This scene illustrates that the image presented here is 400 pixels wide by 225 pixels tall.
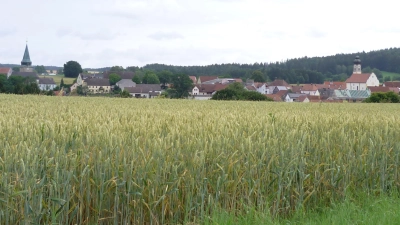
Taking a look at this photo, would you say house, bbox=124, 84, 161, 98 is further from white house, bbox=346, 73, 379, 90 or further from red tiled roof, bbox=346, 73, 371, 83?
red tiled roof, bbox=346, 73, 371, 83

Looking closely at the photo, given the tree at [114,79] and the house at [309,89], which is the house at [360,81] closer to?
the house at [309,89]

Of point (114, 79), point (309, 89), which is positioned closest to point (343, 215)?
point (114, 79)

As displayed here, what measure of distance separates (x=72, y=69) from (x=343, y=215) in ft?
492

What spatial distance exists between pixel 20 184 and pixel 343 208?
3.48 meters

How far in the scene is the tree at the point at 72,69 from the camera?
14850 cm

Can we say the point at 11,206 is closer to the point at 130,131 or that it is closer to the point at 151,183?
the point at 151,183

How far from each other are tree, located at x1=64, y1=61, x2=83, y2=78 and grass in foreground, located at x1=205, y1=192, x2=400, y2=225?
148 meters

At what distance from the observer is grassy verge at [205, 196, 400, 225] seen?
4.95 metres

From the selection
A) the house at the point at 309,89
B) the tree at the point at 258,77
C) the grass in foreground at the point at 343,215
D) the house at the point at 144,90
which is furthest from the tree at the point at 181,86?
the tree at the point at 258,77

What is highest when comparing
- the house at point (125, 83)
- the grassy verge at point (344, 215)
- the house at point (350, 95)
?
the house at point (125, 83)

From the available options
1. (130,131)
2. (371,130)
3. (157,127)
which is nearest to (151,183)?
(130,131)

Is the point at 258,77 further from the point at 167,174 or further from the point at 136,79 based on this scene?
the point at 167,174

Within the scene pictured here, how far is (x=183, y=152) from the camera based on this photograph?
213 inches

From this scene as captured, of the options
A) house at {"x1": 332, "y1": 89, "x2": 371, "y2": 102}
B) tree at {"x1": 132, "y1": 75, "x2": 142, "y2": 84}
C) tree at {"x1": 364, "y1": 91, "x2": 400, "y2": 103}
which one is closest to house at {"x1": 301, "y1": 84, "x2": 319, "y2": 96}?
house at {"x1": 332, "y1": 89, "x2": 371, "y2": 102}
